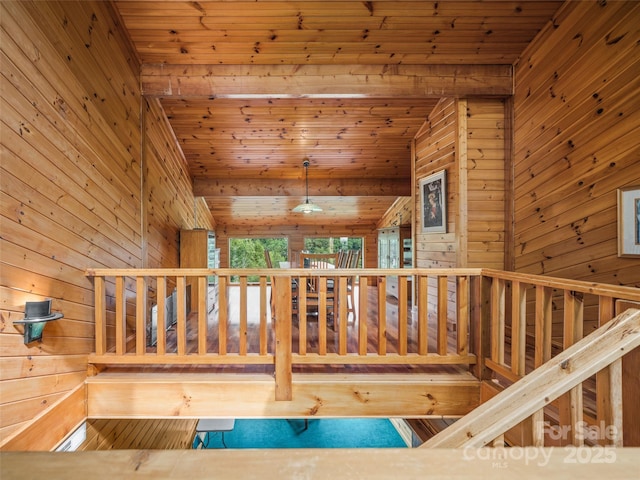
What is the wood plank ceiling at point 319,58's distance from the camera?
8.57 feet

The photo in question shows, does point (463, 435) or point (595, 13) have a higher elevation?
point (595, 13)

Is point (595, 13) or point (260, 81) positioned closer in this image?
point (595, 13)

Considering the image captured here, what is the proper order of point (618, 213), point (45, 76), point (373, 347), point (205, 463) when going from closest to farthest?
point (205, 463), point (45, 76), point (618, 213), point (373, 347)

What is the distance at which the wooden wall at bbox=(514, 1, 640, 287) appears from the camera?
84.0 inches

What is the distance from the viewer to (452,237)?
3.35 metres

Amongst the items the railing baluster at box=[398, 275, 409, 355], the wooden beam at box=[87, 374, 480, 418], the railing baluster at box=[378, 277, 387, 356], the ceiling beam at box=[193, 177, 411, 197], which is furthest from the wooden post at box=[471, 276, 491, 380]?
the ceiling beam at box=[193, 177, 411, 197]

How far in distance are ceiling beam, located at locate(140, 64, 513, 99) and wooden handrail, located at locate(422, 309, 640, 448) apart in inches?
111

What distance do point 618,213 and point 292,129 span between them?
363 centimetres

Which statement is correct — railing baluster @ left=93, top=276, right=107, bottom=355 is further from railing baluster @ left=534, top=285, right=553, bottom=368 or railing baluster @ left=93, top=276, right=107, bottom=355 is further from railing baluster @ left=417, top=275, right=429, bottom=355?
railing baluster @ left=534, top=285, right=553, bottom=368

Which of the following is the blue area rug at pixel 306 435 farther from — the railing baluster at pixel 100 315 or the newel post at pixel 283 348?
the railing baluster at pixel 100 315

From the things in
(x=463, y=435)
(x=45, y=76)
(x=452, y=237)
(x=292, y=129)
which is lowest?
(x=463, y=435)

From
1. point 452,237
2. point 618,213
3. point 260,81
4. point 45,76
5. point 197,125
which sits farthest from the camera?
point 197,125

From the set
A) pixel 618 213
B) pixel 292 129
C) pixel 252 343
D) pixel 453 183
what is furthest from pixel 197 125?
pixel 618 213

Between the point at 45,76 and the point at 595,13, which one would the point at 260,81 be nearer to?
the point at 45,76
